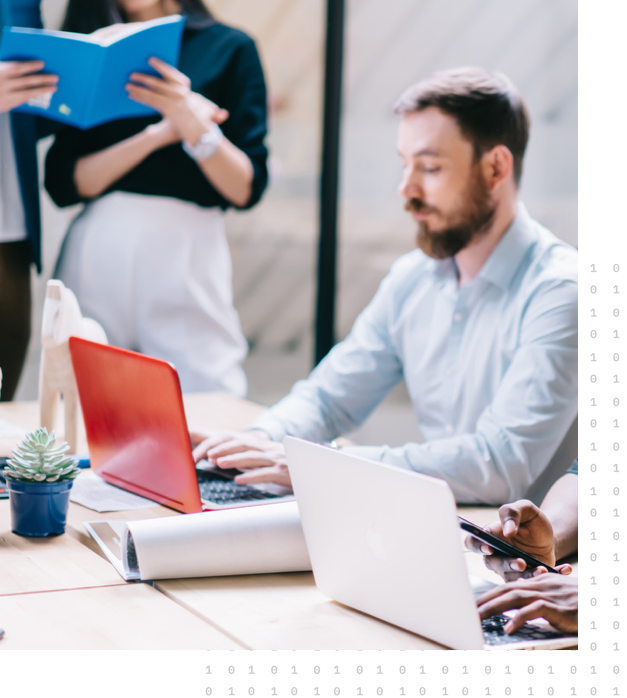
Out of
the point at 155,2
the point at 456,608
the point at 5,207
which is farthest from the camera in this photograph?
the point at 155,2

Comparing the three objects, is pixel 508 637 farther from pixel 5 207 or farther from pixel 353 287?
pixel 353 287

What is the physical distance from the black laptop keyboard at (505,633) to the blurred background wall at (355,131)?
7.93 feet

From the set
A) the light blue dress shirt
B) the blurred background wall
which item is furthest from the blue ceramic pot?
the blurred background wall

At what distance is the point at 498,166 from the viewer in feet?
5.83

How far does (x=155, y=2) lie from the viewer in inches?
110

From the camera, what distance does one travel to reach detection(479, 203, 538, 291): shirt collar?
1731 mm

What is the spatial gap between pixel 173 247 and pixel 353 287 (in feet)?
3.96

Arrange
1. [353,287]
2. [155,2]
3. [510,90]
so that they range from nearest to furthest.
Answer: [510,90] < [155,2] < [353,287]

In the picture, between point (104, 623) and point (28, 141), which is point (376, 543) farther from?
point (28, 141)

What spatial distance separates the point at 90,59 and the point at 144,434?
129cm

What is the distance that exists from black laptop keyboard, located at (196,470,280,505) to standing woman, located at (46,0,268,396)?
1541 mm

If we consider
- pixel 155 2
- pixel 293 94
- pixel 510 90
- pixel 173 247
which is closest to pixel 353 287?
pixel 293 94

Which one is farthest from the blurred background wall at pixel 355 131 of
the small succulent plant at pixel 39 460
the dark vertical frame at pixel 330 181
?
the small succulent plant at pixel 39 460

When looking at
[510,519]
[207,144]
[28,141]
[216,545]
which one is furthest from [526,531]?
[28,141]
